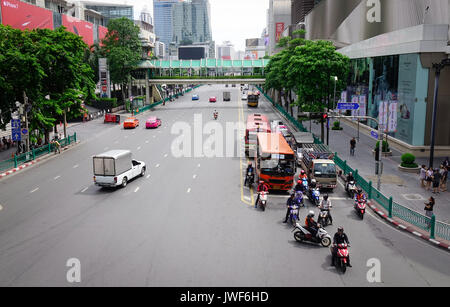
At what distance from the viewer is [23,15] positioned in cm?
6306

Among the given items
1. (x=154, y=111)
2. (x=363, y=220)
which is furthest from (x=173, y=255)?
(x=154, y=111)

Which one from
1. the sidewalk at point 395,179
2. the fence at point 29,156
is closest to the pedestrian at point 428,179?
the sidewalk at point 395,179

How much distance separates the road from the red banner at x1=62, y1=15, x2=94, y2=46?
200 ft

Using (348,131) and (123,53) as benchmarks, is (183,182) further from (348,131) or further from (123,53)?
(123,53)

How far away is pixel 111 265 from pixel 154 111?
6470 cm

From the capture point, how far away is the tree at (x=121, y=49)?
74.8 metres

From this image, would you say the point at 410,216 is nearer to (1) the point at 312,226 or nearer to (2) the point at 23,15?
(1) the point at 312,226

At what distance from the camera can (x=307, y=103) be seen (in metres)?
44.4

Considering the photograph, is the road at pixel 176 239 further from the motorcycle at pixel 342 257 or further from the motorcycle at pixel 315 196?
the motorcycle at pixel 315 196

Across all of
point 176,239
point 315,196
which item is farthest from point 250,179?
point 176,239

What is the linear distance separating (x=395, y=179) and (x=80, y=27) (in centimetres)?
7984

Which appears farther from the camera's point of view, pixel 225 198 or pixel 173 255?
pixel 225 198

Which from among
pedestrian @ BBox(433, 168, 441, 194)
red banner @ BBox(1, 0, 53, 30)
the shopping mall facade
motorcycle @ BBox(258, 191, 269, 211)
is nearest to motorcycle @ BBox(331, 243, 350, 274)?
motorcycle @ BBox(258, 191, 269, 211)

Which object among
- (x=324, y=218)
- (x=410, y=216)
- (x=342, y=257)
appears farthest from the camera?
(x=324, y=218)
